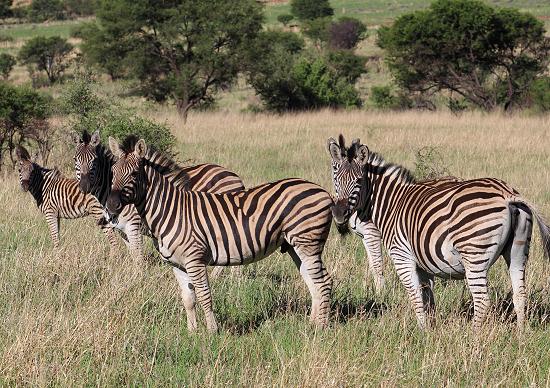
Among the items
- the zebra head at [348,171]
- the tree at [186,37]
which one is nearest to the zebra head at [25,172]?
the zebra head at [348,171]

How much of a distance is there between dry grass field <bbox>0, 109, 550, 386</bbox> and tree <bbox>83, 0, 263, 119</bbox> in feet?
52.6

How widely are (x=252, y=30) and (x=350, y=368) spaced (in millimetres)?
22590

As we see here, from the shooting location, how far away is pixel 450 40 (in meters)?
28.1

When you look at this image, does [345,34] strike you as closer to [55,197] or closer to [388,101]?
[388,101]

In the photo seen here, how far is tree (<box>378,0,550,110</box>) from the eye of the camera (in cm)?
2806

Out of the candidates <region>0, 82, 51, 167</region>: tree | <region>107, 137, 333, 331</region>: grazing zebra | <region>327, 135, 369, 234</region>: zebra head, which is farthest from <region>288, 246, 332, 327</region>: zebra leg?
<region>0, 82, 51, 167</region>: tree

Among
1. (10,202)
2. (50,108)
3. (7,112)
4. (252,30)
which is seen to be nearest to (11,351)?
(10,202)

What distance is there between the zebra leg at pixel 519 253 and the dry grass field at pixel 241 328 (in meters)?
0.18

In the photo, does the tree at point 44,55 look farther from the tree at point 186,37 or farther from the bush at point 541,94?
the bush at point 541,94

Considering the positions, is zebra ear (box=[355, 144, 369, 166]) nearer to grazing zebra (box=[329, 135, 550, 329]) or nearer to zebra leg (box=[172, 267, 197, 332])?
grazing zebra (box=[329, 135, 550, 329])

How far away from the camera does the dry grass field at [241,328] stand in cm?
510

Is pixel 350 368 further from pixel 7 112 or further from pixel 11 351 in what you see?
pixel 7 112

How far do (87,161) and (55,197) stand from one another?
8.62 ft

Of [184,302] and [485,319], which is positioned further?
[184,302]
